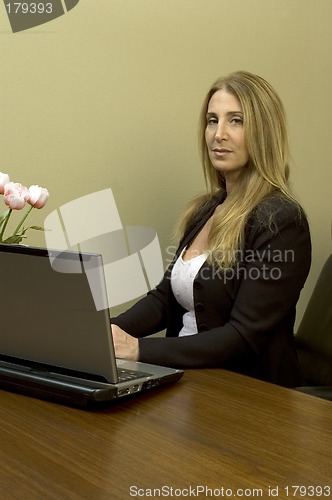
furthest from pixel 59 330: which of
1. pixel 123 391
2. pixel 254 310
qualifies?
pixel 254 310

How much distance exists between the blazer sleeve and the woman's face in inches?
9.6

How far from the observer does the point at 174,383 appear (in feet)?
5.65

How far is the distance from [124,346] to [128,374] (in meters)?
0.25

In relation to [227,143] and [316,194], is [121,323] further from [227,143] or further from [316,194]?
[316,194]

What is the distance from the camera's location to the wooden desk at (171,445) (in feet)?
3.76

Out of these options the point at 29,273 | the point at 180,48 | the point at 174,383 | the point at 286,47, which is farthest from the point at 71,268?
the point at 286,47

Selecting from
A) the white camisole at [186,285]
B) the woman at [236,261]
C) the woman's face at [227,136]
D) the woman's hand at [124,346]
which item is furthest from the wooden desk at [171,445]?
the woman's face at [227,136]

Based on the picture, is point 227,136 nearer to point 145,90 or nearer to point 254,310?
point 145,90

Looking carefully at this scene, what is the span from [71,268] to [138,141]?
128cm

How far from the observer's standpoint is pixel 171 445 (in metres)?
1.32

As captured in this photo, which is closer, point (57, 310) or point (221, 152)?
point (57, 310)

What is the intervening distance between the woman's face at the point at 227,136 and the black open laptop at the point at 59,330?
3.25 feet

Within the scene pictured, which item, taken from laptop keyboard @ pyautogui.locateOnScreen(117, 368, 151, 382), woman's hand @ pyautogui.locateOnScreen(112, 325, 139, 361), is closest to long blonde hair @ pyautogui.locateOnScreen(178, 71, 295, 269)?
woman's hand @ pyautogui.locateOnScreen(112, 325, 139, 361)

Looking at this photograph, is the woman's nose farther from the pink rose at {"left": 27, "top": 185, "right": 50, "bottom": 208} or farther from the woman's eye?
the pink rose at {"left": 27, "top": 185, "right": 50, "bottom": 208}
